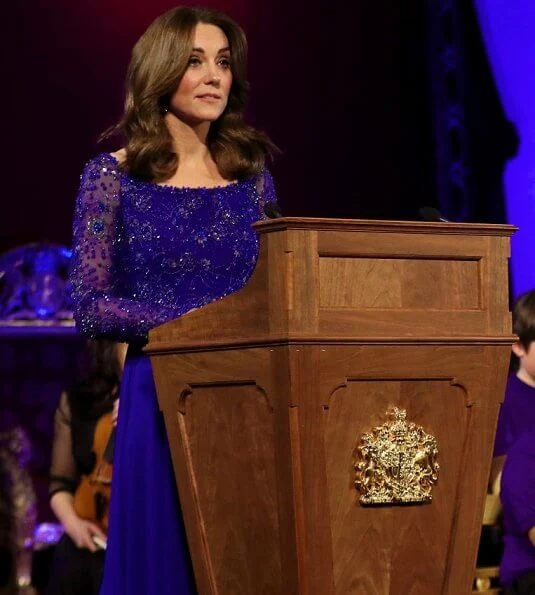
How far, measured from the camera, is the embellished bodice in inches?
107

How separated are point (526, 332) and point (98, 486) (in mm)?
1582

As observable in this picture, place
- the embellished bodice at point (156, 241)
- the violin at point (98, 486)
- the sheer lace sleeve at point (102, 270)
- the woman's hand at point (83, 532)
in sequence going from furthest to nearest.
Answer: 1. the violin at point (98, 486)
2. the woman's hand at point (83, 532)
3. the embellished bodice at point (156, 241)
4. the sheer lace sleeve at point (102, 270)

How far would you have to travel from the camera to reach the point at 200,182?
9.45 feet

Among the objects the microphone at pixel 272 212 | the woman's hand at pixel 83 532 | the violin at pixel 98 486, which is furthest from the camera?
the violin at pixel 98 486

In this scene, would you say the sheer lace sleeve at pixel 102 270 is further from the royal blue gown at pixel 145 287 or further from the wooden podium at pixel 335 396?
the wooden podium at pixel 335 396

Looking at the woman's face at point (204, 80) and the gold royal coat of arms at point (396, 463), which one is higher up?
the woman's face at point (204, 80)

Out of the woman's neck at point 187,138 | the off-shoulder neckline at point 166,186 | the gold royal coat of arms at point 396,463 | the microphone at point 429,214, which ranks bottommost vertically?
the gold royal coat of arms at point 396,463

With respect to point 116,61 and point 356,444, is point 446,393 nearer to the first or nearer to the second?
point 356,444

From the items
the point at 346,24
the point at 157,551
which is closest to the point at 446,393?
the point at 157,551

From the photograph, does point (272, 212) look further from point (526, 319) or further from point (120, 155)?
point (526, 319)

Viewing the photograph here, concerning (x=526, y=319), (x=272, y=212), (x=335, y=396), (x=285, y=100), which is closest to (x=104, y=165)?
(x=272, y=212)

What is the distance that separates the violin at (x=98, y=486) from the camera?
4.70 m

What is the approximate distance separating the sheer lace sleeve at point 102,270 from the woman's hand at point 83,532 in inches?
77.9

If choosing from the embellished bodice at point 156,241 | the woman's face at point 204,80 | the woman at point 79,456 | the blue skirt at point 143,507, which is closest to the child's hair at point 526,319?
the woman at point 79,456
